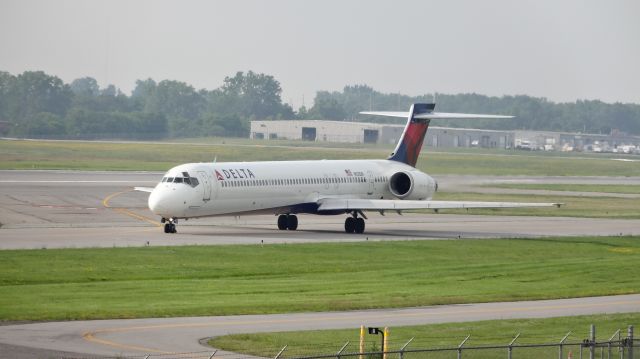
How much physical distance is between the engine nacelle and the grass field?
41.1m

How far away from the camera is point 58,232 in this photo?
189 feet

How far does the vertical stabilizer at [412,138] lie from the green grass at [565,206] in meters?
10.6

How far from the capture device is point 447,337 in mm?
32219

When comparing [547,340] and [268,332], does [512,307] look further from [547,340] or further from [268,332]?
[268,332]

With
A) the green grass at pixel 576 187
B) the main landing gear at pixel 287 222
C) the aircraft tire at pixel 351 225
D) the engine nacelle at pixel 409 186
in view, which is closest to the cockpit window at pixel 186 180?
the main landing gear at pixel 287 222

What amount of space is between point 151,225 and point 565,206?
1341 inches

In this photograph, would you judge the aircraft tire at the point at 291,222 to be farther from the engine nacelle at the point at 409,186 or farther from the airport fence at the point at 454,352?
the airport fence at the point at 454,352

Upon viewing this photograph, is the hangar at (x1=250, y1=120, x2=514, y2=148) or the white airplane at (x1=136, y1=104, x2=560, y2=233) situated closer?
the white airplane at (x1=136, y1=104, x2=560, y2=233)

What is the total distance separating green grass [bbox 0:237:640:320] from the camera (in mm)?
36938

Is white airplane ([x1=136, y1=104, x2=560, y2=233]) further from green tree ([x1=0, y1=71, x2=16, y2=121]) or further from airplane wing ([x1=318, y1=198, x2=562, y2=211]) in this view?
green tree ([x1=0, y1=71, x2=16, y2=121])

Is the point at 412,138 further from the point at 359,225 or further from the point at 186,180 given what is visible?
the point at 186,180

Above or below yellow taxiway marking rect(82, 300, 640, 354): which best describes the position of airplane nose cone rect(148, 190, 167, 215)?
above

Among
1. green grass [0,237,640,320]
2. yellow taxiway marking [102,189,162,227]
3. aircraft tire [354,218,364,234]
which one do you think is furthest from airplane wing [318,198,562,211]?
yellow taxiway marking [102,189,162,227]

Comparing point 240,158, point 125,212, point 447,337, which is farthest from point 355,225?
point 240,158
